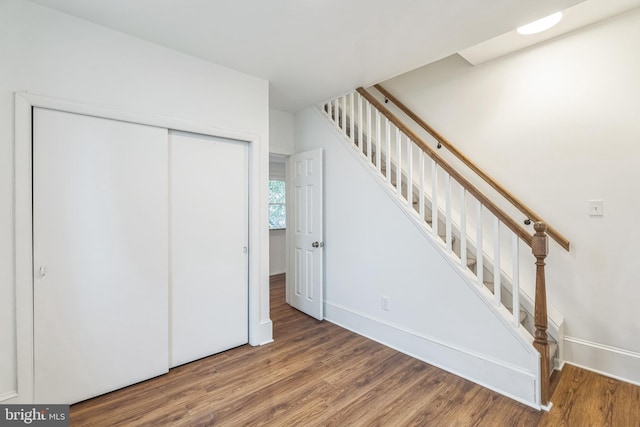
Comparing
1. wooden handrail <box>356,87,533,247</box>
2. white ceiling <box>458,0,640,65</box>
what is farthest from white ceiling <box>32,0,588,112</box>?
white ceiling <box>458,0,640,65</box>

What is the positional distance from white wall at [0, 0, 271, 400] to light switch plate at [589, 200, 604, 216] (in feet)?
9.02

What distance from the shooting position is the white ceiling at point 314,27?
5.73 feet

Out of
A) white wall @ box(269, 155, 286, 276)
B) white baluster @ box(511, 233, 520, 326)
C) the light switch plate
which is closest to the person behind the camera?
white baluster @ box(511, 233, 520, 326)

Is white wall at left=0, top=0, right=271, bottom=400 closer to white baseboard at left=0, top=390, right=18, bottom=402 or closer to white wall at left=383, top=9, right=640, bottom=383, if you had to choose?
white baseboard at left=0, top=390, right=18, bottom=402

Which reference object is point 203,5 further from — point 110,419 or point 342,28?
point 110,419

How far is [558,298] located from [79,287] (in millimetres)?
3698

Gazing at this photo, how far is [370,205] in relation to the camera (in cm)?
289

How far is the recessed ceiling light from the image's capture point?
2127 millimetres

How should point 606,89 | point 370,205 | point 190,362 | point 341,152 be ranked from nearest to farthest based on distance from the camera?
point 606,89 < point 190,362 < point 370,205 < point 341,152

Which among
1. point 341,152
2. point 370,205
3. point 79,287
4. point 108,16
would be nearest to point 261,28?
point 108,16

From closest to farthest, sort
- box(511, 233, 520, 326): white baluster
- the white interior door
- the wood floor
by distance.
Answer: the wood floor
box(511, 233, 520, 326): white baluster
the white interior door

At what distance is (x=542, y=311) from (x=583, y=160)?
134 cm

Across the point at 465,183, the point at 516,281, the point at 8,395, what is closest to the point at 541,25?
the point at 465,183

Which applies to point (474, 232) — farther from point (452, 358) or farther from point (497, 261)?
point (452, 358)
